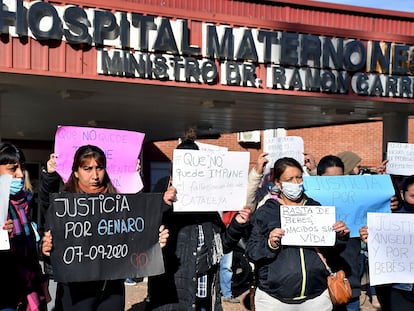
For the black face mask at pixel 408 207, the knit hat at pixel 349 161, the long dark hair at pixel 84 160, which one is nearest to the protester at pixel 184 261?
the long dark hair at pixel 84 160

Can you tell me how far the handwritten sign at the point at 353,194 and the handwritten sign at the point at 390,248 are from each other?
180 millimetres

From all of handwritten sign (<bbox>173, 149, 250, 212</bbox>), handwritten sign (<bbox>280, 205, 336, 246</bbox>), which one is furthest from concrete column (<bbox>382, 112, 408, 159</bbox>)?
handwritten sign (<bbox>280, 205, 336, 246</bbox>)

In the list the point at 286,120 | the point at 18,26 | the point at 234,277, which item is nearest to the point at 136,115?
the point at 286,120

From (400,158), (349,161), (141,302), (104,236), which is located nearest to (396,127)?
(349,161)

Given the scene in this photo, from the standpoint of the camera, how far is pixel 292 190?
4742mm

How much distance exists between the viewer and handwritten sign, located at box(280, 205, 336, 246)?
4.60 metres

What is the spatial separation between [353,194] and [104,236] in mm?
2124

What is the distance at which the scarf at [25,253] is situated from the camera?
4.40 metres

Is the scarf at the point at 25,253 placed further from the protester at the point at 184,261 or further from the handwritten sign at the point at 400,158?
the handwritten sign at the point at 400,158

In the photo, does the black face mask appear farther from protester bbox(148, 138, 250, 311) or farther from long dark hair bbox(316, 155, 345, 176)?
protester bbox(148, 138, 250, 311)

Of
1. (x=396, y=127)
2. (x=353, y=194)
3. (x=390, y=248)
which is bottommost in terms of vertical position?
(x=390, y=248)

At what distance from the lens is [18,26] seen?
7.62m

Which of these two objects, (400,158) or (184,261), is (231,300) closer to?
(400,158)

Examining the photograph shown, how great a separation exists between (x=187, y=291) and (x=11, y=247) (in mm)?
1606
